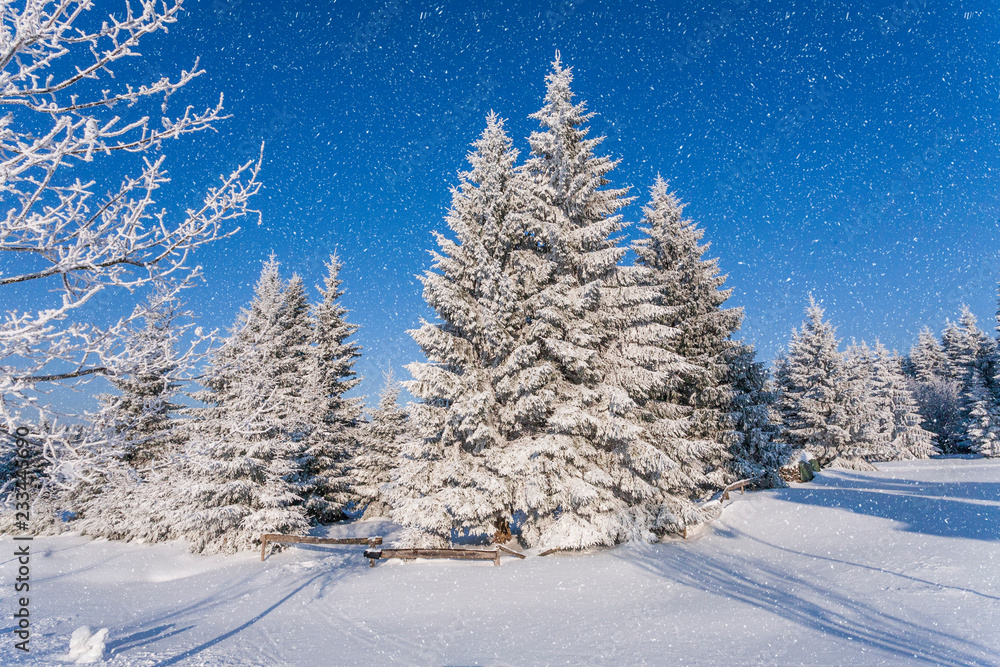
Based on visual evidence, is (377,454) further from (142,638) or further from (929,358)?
(929,358)

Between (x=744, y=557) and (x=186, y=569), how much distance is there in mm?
16559

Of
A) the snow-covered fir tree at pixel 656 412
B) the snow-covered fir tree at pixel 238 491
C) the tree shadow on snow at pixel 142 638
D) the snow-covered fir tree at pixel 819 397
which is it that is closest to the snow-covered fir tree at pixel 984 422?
the snow-covered fir tree at pixel 819 397

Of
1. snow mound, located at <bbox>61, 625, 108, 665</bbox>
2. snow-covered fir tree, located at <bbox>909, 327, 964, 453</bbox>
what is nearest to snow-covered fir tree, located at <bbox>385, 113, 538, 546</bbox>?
snow mound, located at <bbox>61, 625, 108, 665</bbox>

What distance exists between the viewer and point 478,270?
14328mm

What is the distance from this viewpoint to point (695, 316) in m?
19.6

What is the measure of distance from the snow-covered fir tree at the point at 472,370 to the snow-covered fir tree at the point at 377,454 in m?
8.05

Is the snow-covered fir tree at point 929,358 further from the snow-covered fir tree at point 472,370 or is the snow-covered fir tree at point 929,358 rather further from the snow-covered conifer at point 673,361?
the snow-covered fir tree at point 472,370

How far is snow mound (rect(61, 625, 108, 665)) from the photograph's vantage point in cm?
655

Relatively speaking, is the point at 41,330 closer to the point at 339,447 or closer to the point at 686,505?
the point at 686,505

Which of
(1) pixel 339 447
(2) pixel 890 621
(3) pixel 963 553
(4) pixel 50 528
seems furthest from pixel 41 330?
(4) pixel 50 528

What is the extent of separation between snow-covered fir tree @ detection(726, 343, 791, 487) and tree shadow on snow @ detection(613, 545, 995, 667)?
6.98 m

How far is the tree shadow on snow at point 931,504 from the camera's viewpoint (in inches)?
517

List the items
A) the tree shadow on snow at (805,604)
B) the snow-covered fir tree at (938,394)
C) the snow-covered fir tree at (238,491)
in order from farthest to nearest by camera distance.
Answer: the snow-covered fir tree at (938,394) < the snow-covered fir tree at (238,491) < the tree shadow on snow at (805,604)

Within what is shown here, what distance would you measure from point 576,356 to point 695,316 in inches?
348
